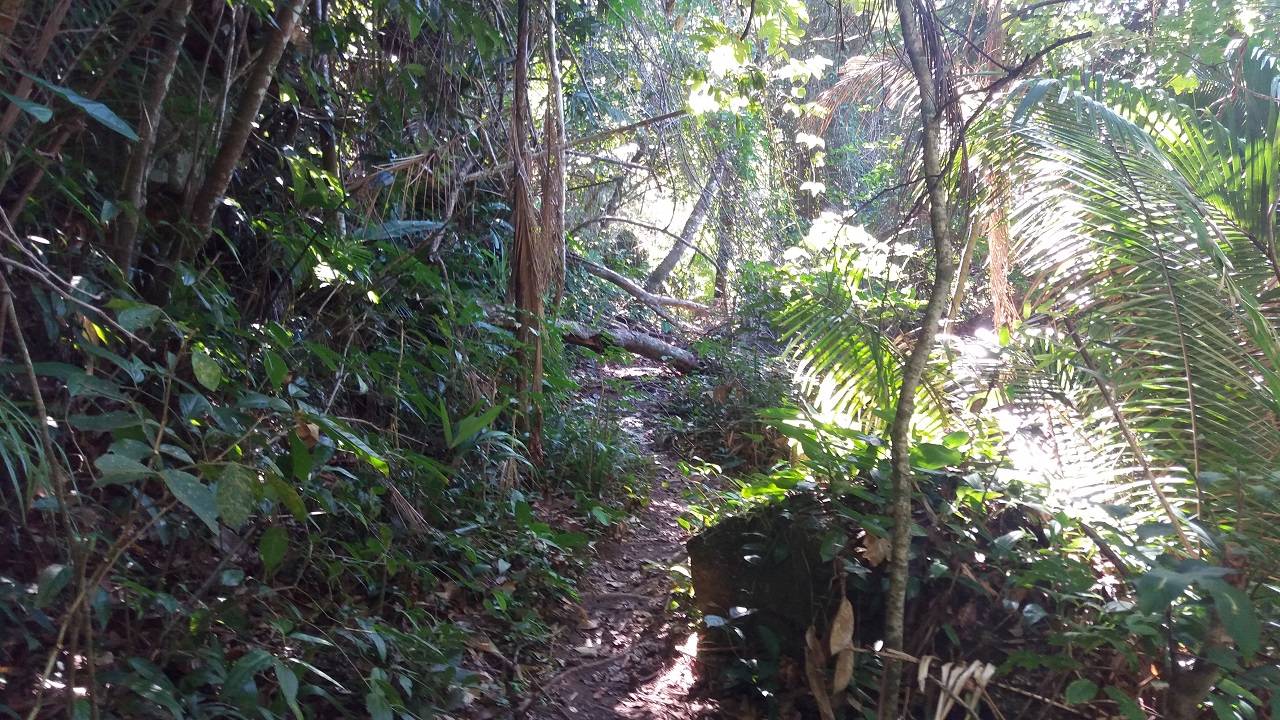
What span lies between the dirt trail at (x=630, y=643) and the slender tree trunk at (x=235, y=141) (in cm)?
206

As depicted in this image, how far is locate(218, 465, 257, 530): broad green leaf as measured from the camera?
1.45 meters

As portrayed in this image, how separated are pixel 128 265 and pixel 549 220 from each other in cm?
216

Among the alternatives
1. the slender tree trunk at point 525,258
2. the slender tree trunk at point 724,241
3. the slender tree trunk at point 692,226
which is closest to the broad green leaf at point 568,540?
the slender tree trunk at point 525,258

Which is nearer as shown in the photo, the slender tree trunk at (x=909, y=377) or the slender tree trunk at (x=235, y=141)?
the slender tree trunk at (x=909, y=377)

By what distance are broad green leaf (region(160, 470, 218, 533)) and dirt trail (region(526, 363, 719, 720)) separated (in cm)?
177

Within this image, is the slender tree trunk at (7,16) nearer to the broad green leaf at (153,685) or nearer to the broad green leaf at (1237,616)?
the broad green leaf at (153,685)

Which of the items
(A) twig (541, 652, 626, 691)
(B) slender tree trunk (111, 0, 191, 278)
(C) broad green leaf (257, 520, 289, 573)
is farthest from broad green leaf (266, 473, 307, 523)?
(A) twig (541, 652, 626, 691)

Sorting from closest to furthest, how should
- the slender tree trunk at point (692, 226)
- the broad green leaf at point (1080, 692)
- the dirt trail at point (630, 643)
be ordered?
the broad green leaf at point (1080, 692)
the dirt trail at point (630, 643)
the slender tree trunk at point (692, 226)

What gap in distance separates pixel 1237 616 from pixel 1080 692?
570 mm

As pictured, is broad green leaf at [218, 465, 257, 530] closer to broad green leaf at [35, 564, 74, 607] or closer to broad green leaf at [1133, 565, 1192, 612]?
broad green leaf at [35, 564, 74, 607]

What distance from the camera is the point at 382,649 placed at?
234cm

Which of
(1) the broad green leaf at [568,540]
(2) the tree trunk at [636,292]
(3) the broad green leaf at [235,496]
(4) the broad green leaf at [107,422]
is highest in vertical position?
(2) the tree trunk at [636,292]

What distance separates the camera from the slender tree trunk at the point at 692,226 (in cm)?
556

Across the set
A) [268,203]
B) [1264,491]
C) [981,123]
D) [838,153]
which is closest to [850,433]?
[1264,491]
